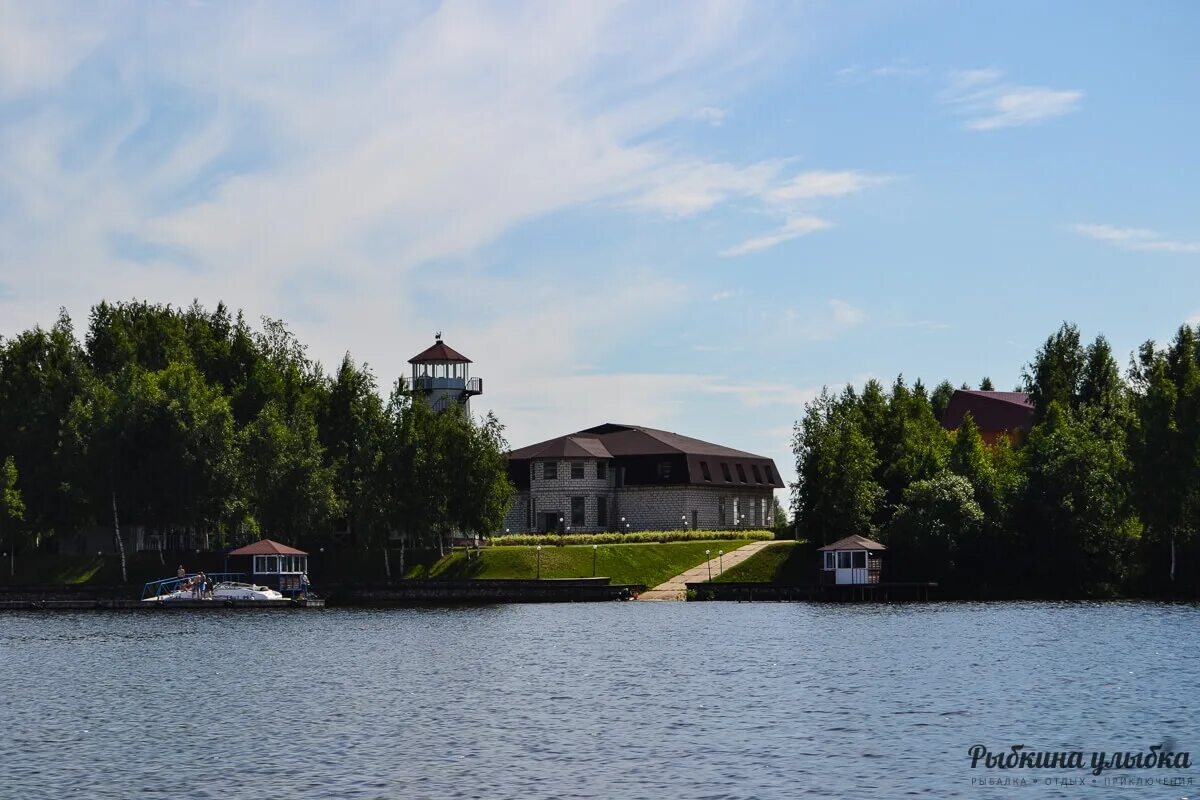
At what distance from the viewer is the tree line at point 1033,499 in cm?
9144

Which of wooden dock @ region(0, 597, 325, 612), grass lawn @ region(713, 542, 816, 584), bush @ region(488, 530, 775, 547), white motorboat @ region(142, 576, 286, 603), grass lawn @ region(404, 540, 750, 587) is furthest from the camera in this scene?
bush @ region(488, 530, 775, 547)

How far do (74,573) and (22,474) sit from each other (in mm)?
8325

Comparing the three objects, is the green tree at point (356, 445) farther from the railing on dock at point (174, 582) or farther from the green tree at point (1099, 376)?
the green tree at point (1099, 376)

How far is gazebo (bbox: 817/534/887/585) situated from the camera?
95688 mm

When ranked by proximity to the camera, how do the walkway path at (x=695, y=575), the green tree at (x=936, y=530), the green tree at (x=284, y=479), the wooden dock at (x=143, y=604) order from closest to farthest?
the wooden dock at (x=143, y=604) → the green tree at (x=936, y=530) → the walkway path at (x=695, y=575) → the green tree at (x=284, y=479)

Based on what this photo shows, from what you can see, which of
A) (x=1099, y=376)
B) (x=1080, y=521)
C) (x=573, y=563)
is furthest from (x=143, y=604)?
(x=1099, y=376)

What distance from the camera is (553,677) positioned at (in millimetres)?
52250

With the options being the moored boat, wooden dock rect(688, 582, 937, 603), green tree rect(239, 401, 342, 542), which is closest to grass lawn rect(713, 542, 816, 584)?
wooden dock rect(688, 582, 937, 603)

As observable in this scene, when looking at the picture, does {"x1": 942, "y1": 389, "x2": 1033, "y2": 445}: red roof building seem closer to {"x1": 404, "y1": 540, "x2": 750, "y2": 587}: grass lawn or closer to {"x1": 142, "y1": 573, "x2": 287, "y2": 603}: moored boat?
{"x1": 404, "y1": 540, "x2": 750, "y2": 587}: grass lawn

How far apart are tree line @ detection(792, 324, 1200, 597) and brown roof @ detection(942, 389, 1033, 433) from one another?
37798 millimetres

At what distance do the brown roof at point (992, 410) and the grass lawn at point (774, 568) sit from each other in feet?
162

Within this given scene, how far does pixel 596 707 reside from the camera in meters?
44.2

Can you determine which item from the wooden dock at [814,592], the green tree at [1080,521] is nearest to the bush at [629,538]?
the wooden dock at [814,592]

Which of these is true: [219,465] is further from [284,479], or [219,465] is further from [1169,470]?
[1169,470]
